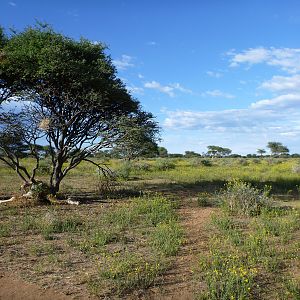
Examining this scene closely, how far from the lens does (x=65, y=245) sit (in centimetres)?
817

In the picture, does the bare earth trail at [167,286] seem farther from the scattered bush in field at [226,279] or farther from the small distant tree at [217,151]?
the small distant tree at [217,151]

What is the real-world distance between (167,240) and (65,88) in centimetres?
896

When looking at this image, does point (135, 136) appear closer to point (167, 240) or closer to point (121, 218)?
point (121, 218)

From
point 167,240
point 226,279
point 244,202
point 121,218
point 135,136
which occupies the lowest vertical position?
point 226,279

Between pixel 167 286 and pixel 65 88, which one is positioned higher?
pixel 65 88

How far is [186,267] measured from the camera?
6926 millimetres

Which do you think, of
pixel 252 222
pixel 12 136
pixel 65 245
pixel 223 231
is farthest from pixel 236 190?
pixel 12 136

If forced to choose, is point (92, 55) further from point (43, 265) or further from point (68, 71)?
point (43, 265)

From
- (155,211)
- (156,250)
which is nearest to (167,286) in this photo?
(156,250)

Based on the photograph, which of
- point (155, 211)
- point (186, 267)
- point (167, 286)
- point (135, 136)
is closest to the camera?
point (167, 286)

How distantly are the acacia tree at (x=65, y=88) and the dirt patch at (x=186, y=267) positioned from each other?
5662mm

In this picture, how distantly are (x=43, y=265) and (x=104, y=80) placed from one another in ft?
31.0

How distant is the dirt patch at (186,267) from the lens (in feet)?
19.1

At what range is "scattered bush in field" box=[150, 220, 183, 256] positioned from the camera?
768 cm
